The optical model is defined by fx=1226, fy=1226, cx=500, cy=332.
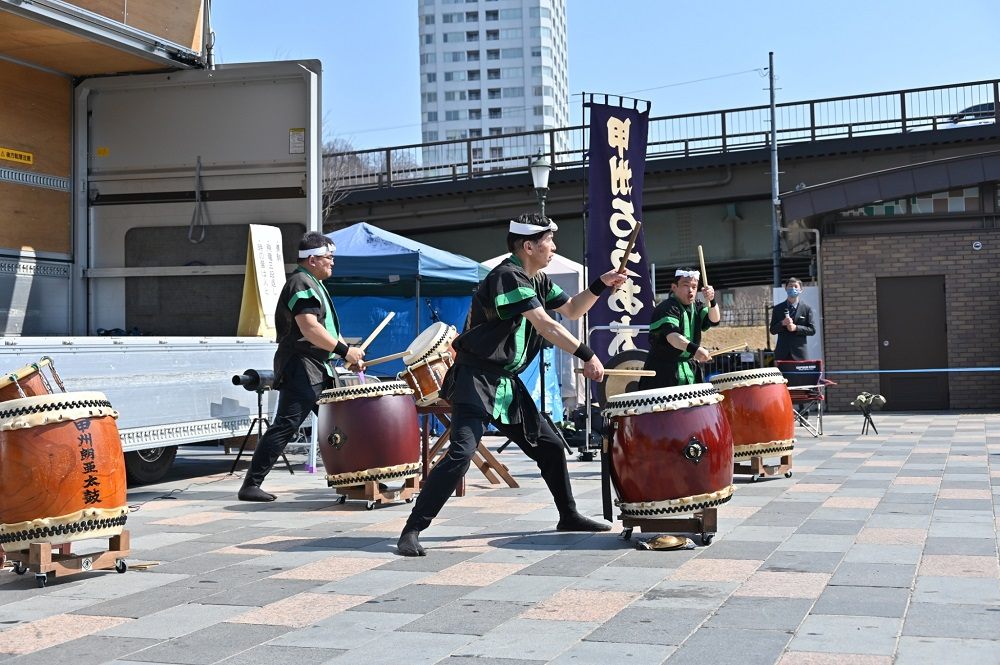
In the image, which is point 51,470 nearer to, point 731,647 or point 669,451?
point 669,451

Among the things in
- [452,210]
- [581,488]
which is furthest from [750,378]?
[452,210]

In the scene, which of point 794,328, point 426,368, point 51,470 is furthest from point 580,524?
point 794,328

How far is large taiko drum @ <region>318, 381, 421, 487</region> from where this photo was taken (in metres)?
8.27

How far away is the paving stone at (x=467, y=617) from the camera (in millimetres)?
4707

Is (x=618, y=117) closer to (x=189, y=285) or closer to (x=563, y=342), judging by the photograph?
(x=189, y=285)

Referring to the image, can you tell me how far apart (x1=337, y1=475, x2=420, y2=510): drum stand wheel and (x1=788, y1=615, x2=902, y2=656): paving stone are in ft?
13.9

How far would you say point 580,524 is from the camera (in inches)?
282

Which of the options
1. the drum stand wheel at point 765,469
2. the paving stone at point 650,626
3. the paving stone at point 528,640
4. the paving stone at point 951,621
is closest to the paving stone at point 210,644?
the paving stone at point 528,640

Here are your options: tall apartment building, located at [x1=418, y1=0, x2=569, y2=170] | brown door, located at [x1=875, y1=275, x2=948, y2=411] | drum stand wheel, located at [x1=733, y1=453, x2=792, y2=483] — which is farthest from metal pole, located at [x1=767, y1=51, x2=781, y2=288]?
tall apartment building, located at [x1=418, y1=0, x2=569, y2=170]

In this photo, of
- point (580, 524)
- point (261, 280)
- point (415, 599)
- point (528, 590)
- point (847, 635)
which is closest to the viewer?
point (847, 635)

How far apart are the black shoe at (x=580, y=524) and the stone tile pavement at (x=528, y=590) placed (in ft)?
0.26

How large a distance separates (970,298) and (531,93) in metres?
117

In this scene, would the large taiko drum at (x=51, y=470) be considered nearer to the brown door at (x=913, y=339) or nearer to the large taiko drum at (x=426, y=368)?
the large taiko drum at (x=426, y=368)

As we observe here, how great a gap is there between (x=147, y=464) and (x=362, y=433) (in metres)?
2.94
